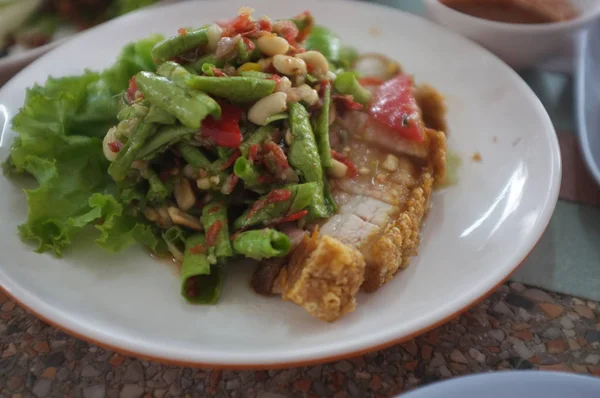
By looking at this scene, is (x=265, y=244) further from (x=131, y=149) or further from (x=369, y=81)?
(x=369, y=81)

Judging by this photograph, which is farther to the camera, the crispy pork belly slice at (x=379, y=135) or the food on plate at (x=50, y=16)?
the food on plate at (x=50, y=16)

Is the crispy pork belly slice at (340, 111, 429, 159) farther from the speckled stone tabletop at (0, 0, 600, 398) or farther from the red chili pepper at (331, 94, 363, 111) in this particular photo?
the speckled stone tabletop at (0, 0, 600, 398)

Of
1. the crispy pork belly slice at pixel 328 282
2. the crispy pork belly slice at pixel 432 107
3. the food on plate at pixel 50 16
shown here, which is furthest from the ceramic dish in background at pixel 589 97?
the food on plate at pixel 50 16

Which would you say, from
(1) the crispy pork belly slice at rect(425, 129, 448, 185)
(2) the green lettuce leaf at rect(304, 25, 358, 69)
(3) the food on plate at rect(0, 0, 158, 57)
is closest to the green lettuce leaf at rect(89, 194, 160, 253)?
(1) the crispy pork belly slice at rect(425, 129, 448, 185)

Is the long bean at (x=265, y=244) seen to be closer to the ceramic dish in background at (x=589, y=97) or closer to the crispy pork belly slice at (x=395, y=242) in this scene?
the crispy pork belly slice at (x=395, y=242)

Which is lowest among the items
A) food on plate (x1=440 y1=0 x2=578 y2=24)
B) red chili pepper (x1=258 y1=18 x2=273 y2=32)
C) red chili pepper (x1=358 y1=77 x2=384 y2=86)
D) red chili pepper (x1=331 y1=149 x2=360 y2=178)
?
red chili pepper (x1=331 y1=149 x2=360 y2=178)

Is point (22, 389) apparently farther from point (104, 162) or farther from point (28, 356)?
point (104, 162)
